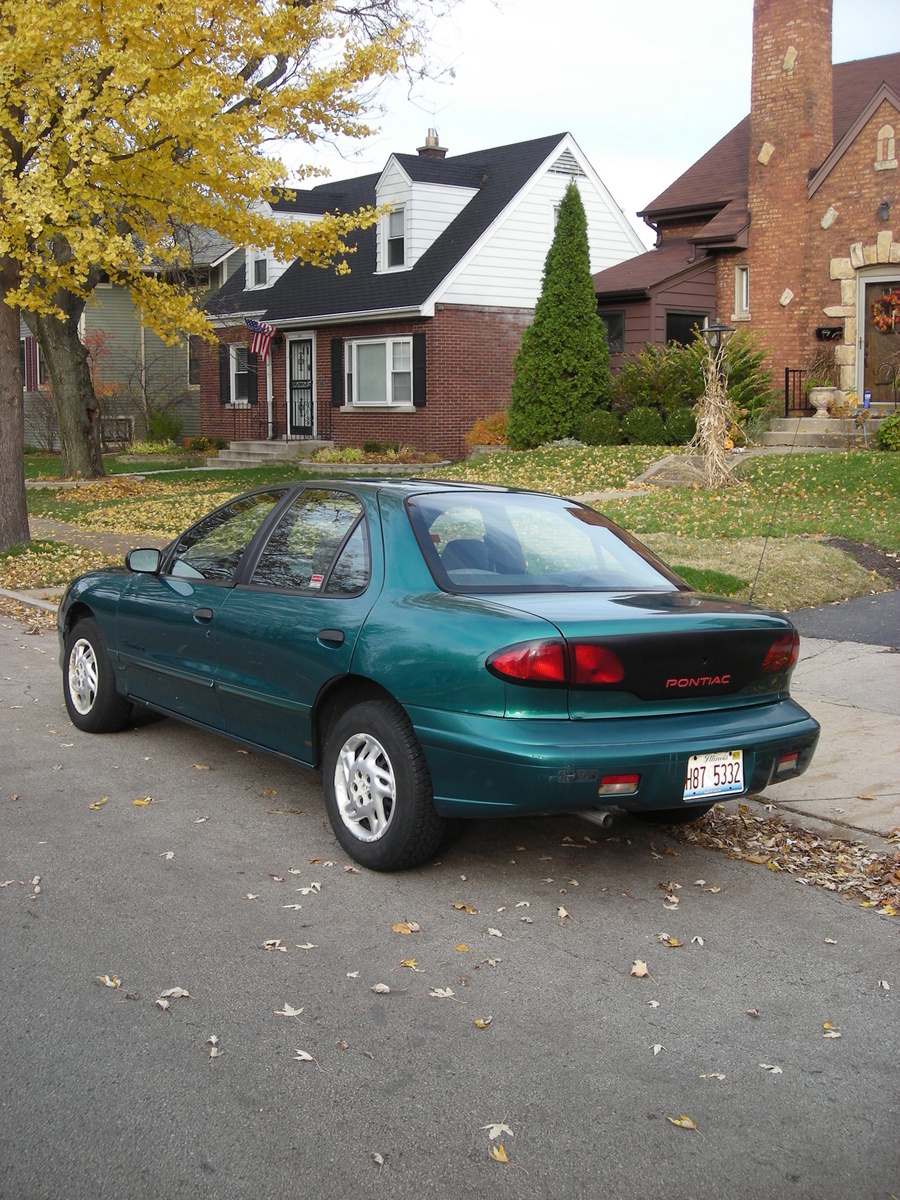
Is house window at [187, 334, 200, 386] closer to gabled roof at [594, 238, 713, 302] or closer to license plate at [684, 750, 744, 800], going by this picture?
gabled roof at [594, 238, 713, 302]

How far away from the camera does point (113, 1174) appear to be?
120 inches

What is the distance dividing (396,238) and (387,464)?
6263 mm

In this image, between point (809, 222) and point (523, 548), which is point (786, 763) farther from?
point (809, 222)

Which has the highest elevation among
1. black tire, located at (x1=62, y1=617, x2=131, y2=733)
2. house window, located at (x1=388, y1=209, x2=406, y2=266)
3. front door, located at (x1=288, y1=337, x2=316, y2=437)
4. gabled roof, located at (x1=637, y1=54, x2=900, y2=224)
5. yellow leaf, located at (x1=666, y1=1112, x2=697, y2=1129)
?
gabled roof, located at (x1=637, y1=54, x2=900, y2=224)

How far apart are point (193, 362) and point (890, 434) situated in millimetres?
24533

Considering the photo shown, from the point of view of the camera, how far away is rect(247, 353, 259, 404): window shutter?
3359 centimetres

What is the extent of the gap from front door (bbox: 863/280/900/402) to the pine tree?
188 inches

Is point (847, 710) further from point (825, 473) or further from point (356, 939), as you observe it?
point (825, 473)

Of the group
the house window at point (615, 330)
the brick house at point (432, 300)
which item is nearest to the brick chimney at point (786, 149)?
the house window at point (615, 330)

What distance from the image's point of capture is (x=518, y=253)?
29109 millimetres

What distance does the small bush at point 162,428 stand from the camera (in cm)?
3612

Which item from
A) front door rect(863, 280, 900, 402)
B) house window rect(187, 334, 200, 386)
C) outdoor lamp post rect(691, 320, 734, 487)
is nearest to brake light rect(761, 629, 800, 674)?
outdoor lamp post rect(691, 320, 734, 487)

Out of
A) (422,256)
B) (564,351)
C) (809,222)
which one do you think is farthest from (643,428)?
(422,256)

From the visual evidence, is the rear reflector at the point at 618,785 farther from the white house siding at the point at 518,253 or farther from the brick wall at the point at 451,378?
the white house siding at the point at 518,253
